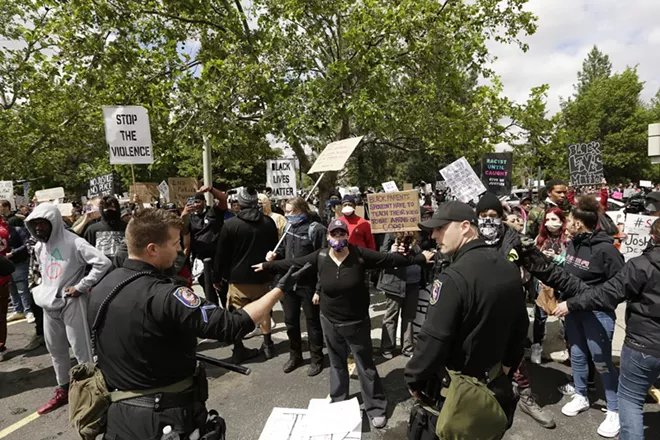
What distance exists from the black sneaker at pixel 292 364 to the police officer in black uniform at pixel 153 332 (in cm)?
259

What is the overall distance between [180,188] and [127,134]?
2.01m

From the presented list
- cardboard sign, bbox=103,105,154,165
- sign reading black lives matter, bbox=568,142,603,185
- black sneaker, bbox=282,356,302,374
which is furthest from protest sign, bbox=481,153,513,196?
cardboard sign, bbox=103,105,154,165

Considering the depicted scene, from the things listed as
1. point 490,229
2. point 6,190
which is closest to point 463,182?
point 490,229

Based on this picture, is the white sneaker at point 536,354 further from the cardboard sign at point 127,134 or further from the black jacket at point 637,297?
the cardboard sign at point 127,134

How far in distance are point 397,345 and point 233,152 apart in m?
6.59

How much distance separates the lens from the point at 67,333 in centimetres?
395

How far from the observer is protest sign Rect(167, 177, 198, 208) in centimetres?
792

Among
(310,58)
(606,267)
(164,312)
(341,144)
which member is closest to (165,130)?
(310,58)

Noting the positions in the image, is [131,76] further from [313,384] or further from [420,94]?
[313,384]

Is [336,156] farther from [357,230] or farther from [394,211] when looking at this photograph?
[394,211]

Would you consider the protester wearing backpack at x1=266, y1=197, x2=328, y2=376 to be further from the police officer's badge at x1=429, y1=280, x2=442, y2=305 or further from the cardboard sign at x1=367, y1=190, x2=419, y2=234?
the police officer's badge at x1=429, y1=280, x2=442, y2=305

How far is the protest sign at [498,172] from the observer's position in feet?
21.9

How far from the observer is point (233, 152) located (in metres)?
9.71

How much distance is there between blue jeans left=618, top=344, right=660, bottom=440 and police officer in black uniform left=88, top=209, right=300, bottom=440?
2559 millimetres
